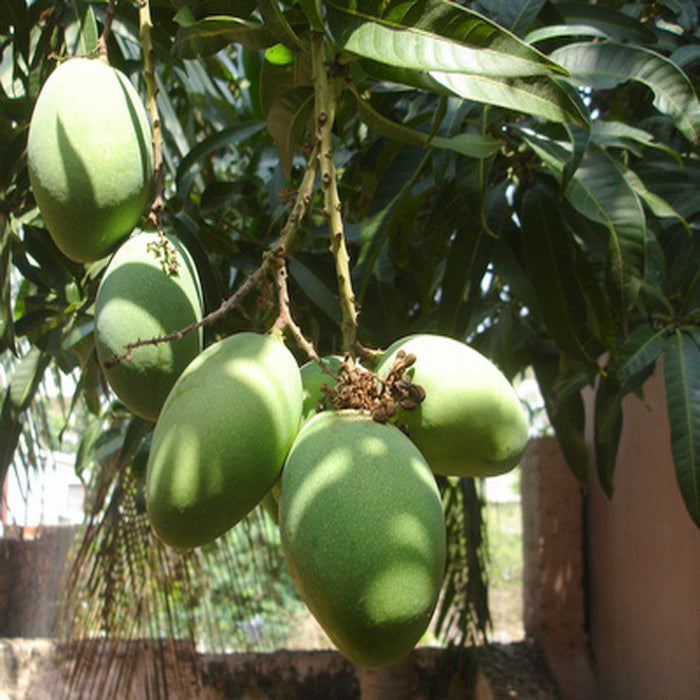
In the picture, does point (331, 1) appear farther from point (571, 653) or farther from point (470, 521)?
point (571, 653)

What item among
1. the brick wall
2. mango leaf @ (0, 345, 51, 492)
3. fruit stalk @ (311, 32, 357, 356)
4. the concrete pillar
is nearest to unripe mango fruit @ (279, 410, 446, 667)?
fruit stalk @ (311, 32, 357, 356)

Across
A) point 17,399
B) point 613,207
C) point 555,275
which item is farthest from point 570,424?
point 17,399

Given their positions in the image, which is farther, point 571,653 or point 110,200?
point 571,653

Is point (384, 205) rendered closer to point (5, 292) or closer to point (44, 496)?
point (5, 292)

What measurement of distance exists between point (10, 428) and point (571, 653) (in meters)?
2.05

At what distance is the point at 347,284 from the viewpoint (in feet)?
2.13

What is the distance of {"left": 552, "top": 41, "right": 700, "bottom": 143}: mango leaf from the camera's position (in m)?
0.92

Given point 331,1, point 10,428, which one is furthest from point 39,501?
point 331,1

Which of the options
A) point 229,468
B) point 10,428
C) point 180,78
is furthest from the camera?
point 180,78

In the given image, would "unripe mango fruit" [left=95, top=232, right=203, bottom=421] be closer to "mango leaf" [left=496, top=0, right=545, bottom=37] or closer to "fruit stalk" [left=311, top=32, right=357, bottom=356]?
"fruit stalk" [left=311, top=32, right=357, bottom=356]

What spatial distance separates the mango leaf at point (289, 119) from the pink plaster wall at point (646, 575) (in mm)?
1134

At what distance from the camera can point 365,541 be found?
0.51 metres

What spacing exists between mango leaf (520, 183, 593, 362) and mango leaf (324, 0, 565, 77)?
0.46 m

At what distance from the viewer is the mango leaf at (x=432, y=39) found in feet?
1.95
